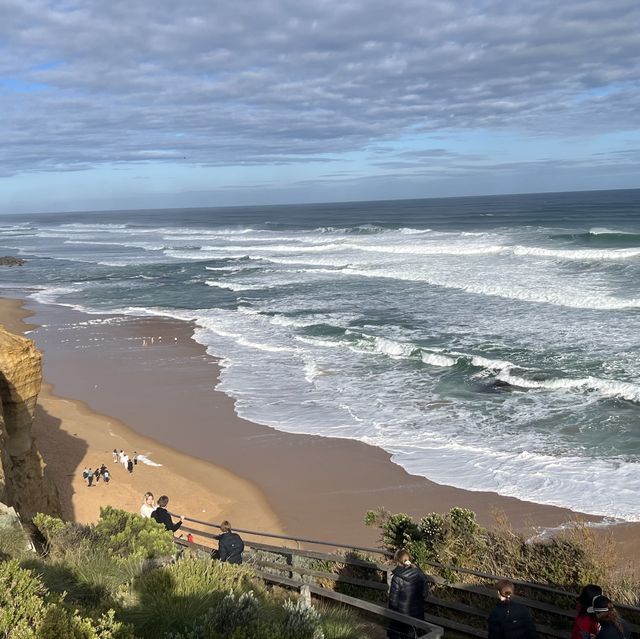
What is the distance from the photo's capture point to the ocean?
15.2 metres

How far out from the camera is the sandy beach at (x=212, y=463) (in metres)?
13.3

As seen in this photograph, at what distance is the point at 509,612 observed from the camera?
5.38 meters

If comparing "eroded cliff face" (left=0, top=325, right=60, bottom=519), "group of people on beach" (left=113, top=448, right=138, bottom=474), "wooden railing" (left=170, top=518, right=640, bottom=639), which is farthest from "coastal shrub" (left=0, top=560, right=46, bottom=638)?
"group of people on beach" (left=113, top=448, right=138, bottom=474)

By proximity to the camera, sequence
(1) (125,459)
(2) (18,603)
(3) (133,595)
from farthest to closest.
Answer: (1) (125,459), (3) (133,595), (2) (18,603)

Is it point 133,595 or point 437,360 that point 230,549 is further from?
point 437,360

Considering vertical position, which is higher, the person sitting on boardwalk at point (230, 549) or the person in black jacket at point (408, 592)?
the person in black jacket at point (408, 592)

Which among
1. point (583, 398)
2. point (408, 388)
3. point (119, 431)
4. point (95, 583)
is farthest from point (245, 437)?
point (95, 583)

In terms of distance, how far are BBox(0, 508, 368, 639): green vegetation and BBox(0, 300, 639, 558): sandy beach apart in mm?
5391

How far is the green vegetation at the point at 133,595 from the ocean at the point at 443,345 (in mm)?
8012

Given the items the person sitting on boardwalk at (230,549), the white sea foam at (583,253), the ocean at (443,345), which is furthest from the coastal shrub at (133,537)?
the white sea foam at (583,253)

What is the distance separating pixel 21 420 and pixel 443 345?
16.5m

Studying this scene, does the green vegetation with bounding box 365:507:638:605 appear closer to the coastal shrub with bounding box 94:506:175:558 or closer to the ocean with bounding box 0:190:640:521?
the coastal shrub with bounding box 94:506:175:558

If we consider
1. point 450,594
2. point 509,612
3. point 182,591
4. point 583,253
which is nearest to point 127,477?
point 450,594

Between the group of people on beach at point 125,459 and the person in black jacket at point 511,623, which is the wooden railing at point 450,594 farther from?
the group of people on beach at point 125,459
